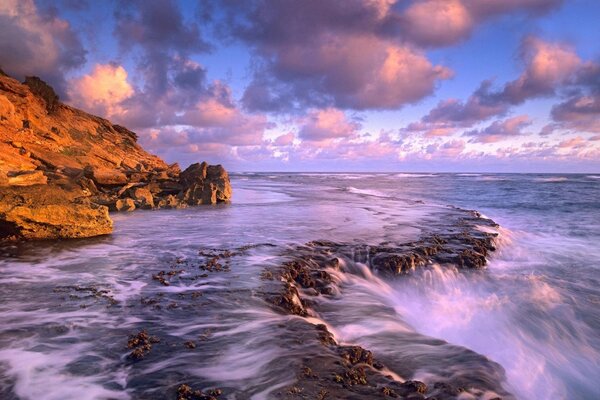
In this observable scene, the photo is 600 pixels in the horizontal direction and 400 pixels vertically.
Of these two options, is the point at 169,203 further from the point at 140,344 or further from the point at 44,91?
the point at 44,91

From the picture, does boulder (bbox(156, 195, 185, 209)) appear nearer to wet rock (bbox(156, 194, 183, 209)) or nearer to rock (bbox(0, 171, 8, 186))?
wet rock (bbox(156, 194, 183, 209))

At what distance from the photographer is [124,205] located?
19.6 m

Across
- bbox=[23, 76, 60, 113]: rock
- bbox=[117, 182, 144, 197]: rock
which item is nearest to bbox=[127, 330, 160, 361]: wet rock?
bbox=[117, 182, 144, 197]: rock

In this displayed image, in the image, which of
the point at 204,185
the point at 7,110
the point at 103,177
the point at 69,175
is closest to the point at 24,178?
the point at 69,175

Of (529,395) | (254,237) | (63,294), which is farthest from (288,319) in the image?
Result: (254,237)

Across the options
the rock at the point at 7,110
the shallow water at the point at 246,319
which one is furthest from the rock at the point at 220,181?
the shallow water at the point at 246,319

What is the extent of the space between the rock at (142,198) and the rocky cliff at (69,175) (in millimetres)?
52

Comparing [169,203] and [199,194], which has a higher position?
[199,194]

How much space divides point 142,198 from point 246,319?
17475 mm

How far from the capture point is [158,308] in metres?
5.98

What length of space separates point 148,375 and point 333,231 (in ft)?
33.6

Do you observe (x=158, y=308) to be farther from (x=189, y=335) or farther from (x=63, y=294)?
(x=63, y=294)

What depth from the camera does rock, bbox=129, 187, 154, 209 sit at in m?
20.8

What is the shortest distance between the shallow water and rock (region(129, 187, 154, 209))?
29.1 ft
